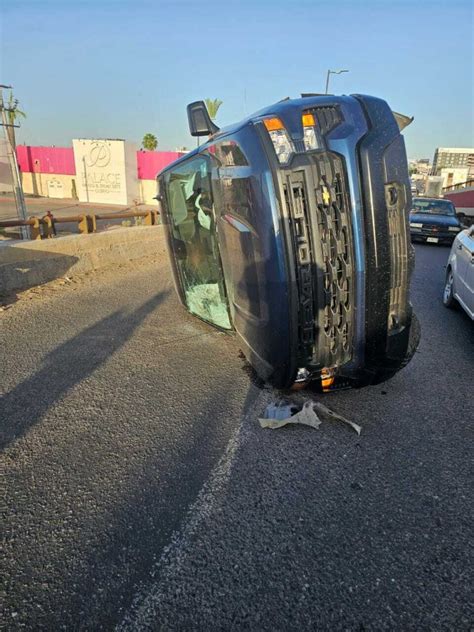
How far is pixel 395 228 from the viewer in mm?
2918

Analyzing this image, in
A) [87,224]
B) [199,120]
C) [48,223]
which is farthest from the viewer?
[87,224]

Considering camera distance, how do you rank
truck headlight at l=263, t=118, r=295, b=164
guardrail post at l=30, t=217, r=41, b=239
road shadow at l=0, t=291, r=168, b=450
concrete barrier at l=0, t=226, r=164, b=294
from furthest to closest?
guardrail post at l=30, t=217, r=41, b=239, concrete barrier at l=0, t=226, r=164, b=294, road shadow at l=0, t=291, r=168, b=450, truck headlight at l=263, t=118, r=295, b=164

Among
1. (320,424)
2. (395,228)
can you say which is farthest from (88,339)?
(395,228)

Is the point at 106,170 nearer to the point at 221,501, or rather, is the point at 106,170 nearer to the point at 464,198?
the point at 464,198

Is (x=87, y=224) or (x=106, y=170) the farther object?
(x=106, y=170)

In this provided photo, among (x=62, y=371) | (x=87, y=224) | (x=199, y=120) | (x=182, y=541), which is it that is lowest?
(x=182, y=541)

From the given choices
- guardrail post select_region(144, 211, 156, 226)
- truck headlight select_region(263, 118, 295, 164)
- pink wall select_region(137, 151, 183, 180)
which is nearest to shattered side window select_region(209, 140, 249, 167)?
truck headlight select_region(263, 118, 295, 164)

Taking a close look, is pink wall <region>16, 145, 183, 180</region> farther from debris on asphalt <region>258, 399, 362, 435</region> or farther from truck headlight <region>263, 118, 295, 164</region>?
debris on asphalt <region>258, 399, 362, 435</region>

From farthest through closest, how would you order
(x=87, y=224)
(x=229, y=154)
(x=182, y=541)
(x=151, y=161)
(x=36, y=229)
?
1. (x=151, y=161)
2. (x=87, y=224)
3. (x=36, y=229)
4. (x=229, y=154)
5. (x=182, y=541)

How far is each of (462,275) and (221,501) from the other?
5025 mm

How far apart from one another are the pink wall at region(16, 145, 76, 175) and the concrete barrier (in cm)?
Answer: 2837

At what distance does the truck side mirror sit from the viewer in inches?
175

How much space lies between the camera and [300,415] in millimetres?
3277

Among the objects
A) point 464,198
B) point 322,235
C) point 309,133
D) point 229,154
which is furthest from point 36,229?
point 464,198
